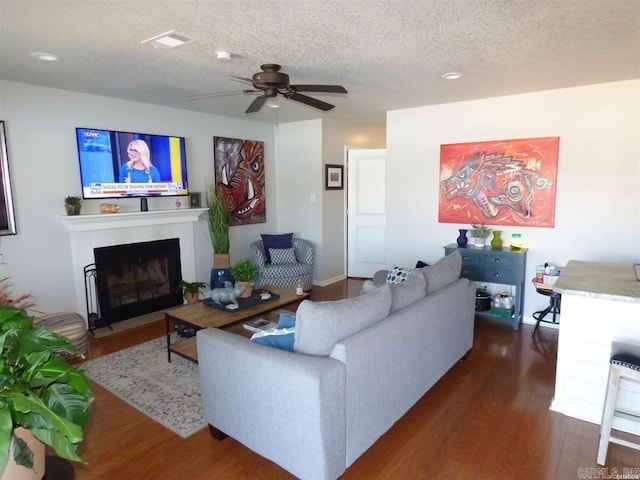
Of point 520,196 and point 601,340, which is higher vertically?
point 520,196

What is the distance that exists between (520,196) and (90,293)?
4702mm

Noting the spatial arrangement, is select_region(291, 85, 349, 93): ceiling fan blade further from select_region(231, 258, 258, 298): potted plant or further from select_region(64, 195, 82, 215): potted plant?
select_region(64, 195, 82, 215): potted plant

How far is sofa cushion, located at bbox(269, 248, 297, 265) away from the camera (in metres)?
5.57

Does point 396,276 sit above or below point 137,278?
above

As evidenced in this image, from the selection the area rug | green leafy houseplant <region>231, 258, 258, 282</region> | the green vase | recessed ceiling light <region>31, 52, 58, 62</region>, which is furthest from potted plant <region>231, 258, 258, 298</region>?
the green vase

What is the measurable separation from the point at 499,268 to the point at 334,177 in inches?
111

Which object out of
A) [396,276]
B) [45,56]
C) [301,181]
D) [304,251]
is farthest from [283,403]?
[301,181]

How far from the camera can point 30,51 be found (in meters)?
2.75

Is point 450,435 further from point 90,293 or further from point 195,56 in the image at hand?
point 90,293

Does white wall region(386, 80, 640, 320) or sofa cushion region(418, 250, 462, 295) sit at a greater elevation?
white wall region(386, 80, 640, 320)

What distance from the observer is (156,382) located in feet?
10.1

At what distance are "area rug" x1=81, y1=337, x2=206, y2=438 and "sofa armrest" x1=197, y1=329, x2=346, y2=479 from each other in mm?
546

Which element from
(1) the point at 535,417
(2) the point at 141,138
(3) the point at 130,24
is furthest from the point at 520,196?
(2) the point at 141,138

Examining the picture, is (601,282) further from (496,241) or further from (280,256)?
(280,256)
